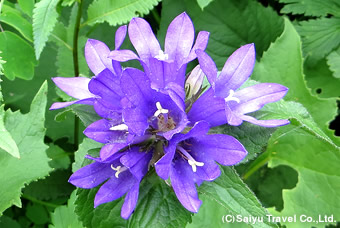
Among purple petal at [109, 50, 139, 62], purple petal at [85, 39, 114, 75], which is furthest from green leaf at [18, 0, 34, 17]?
purple petal at [109, 50, 139, 62]

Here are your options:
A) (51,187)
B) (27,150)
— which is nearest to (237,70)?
(27,150)

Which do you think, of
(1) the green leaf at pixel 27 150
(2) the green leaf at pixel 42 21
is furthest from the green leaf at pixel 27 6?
(1) the green leaf at pixel 27 150

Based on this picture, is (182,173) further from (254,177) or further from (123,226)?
(254,177)

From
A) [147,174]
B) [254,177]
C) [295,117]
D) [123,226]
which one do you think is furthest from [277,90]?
[254,177]

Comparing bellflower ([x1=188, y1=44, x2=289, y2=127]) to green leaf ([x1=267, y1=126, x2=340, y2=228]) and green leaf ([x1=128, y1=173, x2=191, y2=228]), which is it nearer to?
green leaf ([x1=128, y1=173, x2=191, y2=228])

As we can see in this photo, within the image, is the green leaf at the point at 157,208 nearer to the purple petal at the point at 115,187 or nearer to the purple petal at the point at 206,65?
the purple petal at the point at 115,187

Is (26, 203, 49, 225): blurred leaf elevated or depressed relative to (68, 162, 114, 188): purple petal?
depressed

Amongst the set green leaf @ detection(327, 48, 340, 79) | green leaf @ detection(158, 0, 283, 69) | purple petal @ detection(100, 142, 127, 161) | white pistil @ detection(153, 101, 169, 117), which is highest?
white pistil @ detection(153, 101, 169, 117)
